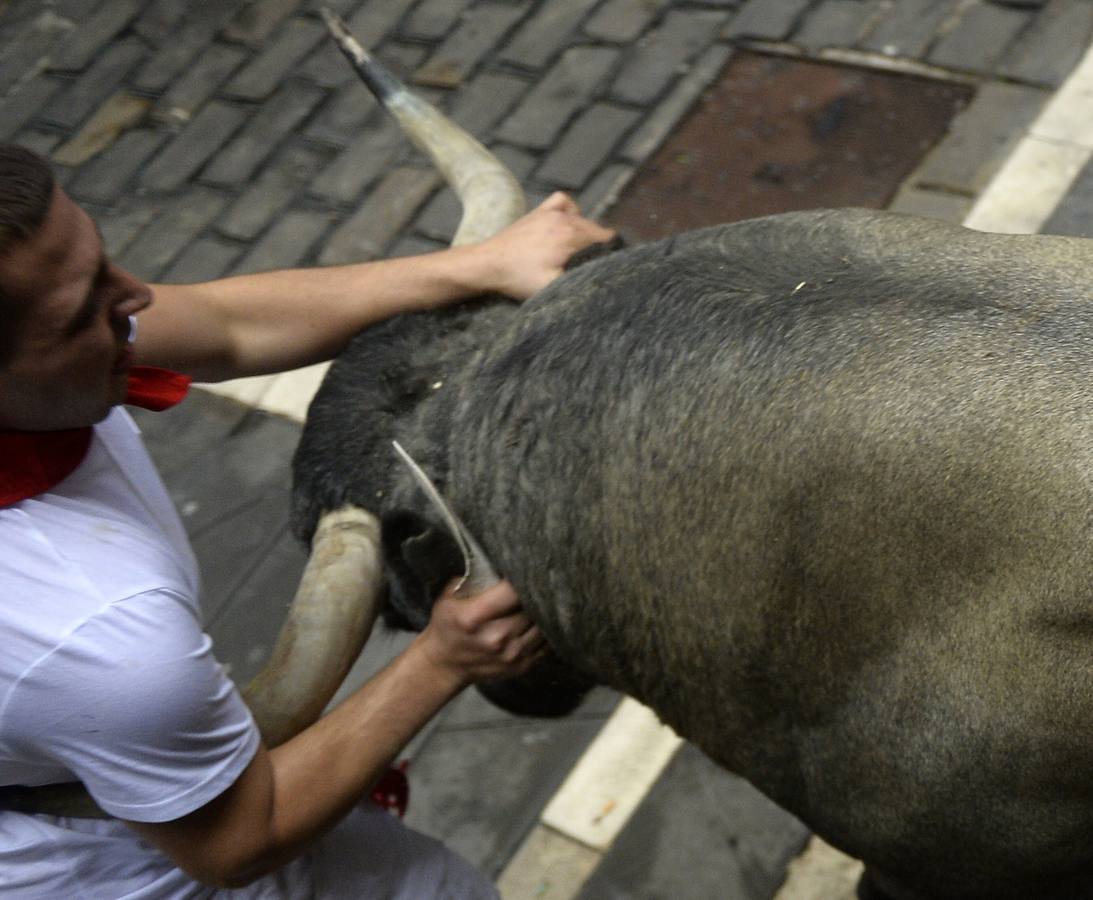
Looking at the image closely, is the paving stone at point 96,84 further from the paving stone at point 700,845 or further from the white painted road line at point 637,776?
the paving stone at point 700,845

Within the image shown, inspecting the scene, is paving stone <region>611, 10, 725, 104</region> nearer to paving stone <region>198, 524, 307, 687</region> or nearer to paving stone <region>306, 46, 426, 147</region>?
paving stone <region>306, 46, 426, 147</region>

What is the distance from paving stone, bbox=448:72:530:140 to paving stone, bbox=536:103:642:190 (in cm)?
36

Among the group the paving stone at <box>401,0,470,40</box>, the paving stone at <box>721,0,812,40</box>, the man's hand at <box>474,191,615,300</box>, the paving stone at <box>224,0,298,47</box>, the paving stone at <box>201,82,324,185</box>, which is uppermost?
the man's hand at <box>474,191,615,300</box>

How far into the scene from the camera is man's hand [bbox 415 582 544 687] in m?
2.57

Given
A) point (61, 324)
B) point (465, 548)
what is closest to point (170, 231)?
point (465, 548)

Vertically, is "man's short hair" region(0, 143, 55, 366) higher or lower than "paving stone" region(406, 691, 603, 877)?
higher

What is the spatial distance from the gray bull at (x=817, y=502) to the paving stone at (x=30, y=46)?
5.77m

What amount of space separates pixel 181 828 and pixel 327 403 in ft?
3.06

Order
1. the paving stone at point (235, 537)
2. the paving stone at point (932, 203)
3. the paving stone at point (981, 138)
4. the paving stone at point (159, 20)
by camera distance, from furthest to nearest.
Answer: the paving stone at point (159, 20) < the paving stone at point (981, 138) < the paving stone at point (932, 203) < the paving stone at point (235, 537)

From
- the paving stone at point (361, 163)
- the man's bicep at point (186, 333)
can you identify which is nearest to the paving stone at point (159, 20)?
the paving stone at point (361, 163)

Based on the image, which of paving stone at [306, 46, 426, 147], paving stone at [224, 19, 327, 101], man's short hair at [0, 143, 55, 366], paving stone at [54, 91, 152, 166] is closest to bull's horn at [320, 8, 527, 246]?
Result: man's short hair at [0, 143, 55, 366]

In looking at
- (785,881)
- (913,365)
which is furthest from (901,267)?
(785,881)

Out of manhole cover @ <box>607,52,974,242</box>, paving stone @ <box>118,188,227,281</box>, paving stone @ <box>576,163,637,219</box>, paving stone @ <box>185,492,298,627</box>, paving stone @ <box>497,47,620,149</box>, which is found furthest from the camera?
paving stone @ <box>118,188,227,281</box>

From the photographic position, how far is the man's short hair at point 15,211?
202cm
